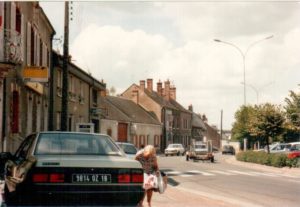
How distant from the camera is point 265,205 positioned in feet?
42.7

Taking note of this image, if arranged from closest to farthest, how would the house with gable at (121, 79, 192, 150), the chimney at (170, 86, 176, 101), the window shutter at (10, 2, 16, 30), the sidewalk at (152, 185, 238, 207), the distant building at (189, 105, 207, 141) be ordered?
the sidewalk at (152, 185, 238, 207) < the window shutter at (10, 2, 16, 30) < the house with gable at (121, 79, 192, 150) < the chimney at (170, 86, 176, 101) < the distant building at (189, 105, 207, 141)

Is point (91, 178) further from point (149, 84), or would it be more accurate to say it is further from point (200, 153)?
point (149, 84)

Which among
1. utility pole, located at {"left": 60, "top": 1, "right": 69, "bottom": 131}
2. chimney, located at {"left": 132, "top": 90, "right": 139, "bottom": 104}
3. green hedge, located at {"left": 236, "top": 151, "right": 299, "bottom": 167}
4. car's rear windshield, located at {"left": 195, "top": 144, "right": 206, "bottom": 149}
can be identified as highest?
chimney, located at {"left": 132, "top": 90, "right": 139, "bottom": 104}

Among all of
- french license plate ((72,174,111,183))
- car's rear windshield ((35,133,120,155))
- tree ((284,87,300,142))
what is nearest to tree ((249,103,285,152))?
tree ((284,87,300,142))

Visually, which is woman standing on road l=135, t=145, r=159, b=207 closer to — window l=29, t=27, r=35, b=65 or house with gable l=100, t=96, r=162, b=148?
window l=29, t=27, r=35, b=65

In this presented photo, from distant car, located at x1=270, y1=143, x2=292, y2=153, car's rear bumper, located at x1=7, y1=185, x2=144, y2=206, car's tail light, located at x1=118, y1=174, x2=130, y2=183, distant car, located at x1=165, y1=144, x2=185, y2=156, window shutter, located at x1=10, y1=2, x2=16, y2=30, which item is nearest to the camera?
car's rear bumper, located at x1=7, y1=185, x2=144, y2=206

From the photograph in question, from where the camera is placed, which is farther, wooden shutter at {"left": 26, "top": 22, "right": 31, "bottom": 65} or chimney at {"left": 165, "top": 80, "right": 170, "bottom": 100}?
chimney at {"left": 165, "top": 80, "right": 170, "bottom": 100}

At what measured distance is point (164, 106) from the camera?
7881 centimetres

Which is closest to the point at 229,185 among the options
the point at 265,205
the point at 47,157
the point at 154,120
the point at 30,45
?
the point at 265,205

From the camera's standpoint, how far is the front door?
60.5 m

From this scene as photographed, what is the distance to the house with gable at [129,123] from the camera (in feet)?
190

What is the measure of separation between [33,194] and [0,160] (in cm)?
237

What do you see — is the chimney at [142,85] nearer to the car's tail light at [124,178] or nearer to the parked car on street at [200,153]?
the parked car on street at [200,153]

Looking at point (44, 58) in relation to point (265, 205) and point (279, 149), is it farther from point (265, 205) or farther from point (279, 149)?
point (279, 149)
